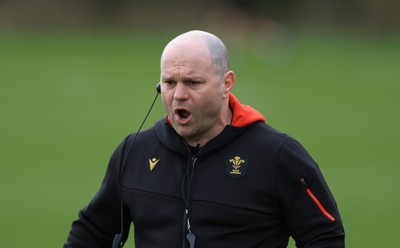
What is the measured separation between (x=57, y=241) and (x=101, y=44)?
68.2 feet

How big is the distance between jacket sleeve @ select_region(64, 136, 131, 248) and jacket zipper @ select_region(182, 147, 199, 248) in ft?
1.47

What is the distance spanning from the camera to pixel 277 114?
1923 cm

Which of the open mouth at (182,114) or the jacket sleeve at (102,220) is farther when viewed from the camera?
the jacket sleeve at (102,220)

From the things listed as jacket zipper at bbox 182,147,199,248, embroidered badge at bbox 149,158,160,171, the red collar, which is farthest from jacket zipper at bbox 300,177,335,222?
embroidered badge at bbox 149,158,160,171

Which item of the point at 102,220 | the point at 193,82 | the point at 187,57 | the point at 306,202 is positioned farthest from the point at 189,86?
the point at 102,220

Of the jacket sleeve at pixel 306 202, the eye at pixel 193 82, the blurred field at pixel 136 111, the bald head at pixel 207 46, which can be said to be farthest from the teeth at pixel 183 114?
the blurred field at pixel 136 111

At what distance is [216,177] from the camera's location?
5113 mm

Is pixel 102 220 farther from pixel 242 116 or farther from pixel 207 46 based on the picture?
pixel 207 46

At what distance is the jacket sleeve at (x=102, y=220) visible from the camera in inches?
214

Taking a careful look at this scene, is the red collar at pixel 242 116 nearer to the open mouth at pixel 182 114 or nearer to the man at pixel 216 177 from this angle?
the man at pixel 216 177

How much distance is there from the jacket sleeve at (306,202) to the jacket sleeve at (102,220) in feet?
3.00

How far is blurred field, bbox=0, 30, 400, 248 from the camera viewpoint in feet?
40.3

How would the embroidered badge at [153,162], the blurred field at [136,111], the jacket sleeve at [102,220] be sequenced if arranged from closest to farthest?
the embroidered badge at [153,162] < the jacket sleeve at [102,220] < the blurred field at [136,111]

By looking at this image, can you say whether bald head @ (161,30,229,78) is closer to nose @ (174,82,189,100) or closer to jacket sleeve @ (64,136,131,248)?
nose @ (174,82,189,100)
